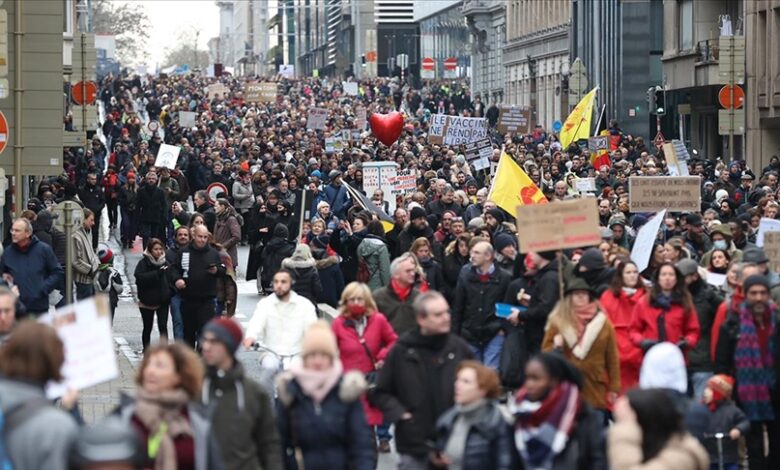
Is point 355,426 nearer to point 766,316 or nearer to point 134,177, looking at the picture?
point 766,316

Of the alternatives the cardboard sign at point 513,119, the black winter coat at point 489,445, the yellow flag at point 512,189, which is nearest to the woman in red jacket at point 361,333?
the black winter coat at point 489,445

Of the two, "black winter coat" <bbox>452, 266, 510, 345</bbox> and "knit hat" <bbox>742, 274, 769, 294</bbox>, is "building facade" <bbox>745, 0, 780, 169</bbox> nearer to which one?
"black winter coat" <bbox>452, 266, 510, 345</bbox>

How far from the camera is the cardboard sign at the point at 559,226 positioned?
42.9ft

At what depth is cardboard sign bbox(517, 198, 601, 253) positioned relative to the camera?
514 inches

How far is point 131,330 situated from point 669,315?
1070 centimetres

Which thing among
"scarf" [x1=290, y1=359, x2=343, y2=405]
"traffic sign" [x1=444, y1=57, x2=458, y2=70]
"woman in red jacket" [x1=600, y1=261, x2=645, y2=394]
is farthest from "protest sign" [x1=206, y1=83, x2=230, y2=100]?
"scarf" [x1=290, y1=359, x2=343, y2=405]

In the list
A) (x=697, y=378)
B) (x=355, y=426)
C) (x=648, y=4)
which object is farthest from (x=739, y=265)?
(x=648, y=4)

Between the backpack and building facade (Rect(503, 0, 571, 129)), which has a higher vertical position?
building facade (Rect(503, 0, 571, 129))

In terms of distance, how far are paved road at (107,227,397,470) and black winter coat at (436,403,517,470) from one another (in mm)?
4724

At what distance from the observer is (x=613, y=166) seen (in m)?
38.0

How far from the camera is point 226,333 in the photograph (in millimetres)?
8938

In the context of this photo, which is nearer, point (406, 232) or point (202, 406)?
point (202, 406)

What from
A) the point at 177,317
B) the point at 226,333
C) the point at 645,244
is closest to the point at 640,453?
the point at 226,333

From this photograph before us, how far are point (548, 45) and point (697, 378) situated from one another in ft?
239
